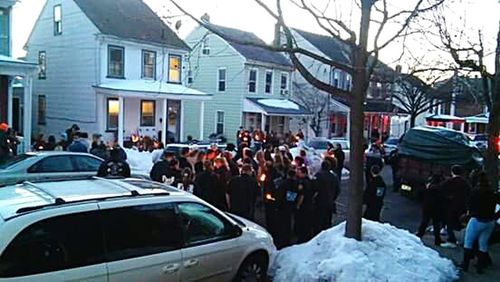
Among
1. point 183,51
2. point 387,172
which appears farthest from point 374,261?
point 183,51

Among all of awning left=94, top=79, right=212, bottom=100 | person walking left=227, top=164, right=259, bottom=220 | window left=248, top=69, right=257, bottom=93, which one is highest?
window left=248, top=69, right=257, bottom=93

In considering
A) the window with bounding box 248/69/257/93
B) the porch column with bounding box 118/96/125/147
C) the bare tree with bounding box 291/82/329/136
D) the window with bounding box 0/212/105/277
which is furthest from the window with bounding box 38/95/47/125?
the window with bounding box 0/212/105/277

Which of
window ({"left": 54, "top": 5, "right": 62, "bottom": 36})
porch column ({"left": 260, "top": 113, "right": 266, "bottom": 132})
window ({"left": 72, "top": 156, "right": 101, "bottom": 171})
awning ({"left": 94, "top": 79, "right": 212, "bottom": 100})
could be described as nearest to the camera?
window ({"left": 72, "top": 156, "right": 101, "bottom": 171})

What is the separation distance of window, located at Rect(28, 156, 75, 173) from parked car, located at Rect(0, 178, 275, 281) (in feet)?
19.6

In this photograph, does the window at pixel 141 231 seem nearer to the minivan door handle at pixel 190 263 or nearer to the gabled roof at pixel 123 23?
the minivan door handle at pixel 190 263

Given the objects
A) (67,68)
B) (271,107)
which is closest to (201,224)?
(67,68)

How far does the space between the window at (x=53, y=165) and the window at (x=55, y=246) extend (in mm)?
7268

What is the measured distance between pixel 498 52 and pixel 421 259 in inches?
236

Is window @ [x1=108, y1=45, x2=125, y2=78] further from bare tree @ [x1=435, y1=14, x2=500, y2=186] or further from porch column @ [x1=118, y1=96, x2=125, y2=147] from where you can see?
bare tree @ [x1=435, y1=14, x2=500, y2=186]

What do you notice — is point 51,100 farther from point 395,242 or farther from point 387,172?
point 395,242

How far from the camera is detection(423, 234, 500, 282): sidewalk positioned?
803cm

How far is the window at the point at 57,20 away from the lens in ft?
92.4

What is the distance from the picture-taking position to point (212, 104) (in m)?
35.1

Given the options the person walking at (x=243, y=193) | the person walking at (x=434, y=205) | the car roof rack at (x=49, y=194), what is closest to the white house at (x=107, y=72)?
the person walking at (x=243, y=193)
